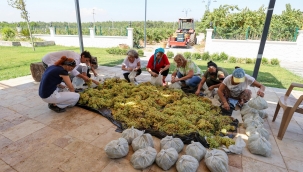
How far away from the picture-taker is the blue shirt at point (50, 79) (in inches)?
107

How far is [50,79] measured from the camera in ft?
9.05

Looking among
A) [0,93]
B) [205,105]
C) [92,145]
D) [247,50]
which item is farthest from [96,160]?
[247,50]

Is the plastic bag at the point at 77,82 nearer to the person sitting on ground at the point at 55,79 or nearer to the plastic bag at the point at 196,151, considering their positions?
the person sitting on ground at the point at 55,79

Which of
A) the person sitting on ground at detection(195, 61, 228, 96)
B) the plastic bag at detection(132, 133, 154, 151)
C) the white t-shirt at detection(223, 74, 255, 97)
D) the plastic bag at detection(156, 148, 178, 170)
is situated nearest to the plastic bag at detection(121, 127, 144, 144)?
the plastic bag at detection(132, 133, 154, 151)

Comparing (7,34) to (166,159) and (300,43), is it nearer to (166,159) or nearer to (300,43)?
(166,159)

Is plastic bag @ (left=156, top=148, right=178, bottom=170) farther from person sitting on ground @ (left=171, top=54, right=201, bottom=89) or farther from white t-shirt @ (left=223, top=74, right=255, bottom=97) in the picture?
person sitting on ground @ (left=171, top=54, right=201, bottom=89)

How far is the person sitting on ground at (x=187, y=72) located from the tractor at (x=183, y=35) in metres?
11.5

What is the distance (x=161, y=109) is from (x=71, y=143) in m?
1.60

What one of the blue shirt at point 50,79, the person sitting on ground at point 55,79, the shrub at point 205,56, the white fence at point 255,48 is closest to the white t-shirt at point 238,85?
the person sitting on ground at point 55,79

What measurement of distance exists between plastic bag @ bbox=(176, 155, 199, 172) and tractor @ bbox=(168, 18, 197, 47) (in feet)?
46.4

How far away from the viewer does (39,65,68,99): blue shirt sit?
2.73 m

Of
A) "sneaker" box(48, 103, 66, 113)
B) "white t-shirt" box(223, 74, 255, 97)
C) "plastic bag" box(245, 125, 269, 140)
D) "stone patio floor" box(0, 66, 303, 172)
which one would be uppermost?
"white t-shirt" box(223, 74, 255, 97)

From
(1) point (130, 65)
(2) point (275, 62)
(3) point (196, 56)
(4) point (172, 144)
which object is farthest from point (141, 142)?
(2) point (275, 62)

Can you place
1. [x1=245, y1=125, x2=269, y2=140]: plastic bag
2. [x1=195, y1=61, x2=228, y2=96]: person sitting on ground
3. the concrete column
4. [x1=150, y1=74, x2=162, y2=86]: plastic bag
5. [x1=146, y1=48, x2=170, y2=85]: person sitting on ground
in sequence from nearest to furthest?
1. [x1=245, y1=125, x2=269, y2=140]: plastic bag
2. [x1=195, y1=61, x2=228, y2=96]: person sitting on ground
3. [x1=150, y1=74, x2=162, y2=86]: plastic bag
4. [x1=146, y1=48, x2=170, y2=85]: person sitting on ground
5. the concrete column
